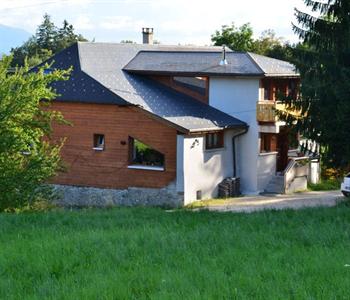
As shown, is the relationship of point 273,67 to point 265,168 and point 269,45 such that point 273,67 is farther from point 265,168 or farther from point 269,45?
point 269,45

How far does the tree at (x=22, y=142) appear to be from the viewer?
23.2 meters

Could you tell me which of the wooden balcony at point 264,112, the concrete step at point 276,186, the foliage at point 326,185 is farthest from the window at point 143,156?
the foliage at point 326,185

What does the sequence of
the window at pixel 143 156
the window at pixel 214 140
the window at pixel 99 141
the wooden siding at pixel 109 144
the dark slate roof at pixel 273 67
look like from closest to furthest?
the wooden siding at pixel 109 144, the window at pixel 143 156, the window at pixel 214 140, the window at pixel 99 141, the dark slate roof at pixel 273 67

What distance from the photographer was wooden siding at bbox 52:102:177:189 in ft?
103

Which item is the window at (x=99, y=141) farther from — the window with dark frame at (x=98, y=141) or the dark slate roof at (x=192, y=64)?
the dark slate roof at (x=192, y=64)

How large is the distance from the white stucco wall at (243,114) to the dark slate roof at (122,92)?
413 millimetres

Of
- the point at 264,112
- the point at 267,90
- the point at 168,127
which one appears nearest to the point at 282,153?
the point at 267,90

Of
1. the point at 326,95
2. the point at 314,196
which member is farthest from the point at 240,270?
the point at 314,196

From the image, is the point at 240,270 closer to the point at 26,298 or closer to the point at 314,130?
the point at 26,298

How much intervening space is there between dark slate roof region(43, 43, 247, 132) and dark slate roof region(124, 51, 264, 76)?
703mm

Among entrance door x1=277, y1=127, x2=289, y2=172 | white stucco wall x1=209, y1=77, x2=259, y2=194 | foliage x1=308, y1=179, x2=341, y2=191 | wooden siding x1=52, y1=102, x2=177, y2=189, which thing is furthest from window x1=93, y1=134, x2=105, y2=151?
foliage x1=308, y1=179, x2=341, y2=191

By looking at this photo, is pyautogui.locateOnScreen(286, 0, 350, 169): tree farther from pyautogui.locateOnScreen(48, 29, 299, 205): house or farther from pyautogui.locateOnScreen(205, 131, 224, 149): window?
pyautogui.locateOnScreen(205, 131, 224, 149): window

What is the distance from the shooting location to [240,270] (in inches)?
305

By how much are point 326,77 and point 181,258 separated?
39.6ft
